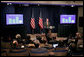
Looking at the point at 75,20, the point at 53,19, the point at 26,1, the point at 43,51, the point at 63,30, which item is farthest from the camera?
the point at 53,19

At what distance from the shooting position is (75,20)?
1348 cm

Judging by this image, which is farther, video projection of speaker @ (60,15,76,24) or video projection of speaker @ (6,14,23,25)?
video projection of speaker @ (60,15,76,24)

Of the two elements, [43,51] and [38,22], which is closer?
[43,51]

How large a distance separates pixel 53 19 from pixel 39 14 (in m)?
1.47

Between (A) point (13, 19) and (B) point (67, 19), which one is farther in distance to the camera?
(B) point (67, 19)

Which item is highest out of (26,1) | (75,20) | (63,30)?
(26,1)

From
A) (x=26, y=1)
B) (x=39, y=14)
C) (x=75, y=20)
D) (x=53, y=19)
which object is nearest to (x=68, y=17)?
(x=75, y=20)

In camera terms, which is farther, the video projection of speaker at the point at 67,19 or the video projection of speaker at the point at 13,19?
the video projection of speaker at the point at 67,19

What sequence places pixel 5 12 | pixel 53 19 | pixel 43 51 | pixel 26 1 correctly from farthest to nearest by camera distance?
pixel 53 19 → pixel 5 12 → pixel 26 1 → pixel 43 51

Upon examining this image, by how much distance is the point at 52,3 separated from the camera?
35.9 feet

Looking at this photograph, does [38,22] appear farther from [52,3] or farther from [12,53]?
[12,53]

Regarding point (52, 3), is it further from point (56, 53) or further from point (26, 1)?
point (56, 53)

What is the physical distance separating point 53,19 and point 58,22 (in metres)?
0.55

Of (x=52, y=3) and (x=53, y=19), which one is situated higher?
(x=52, y=3)
